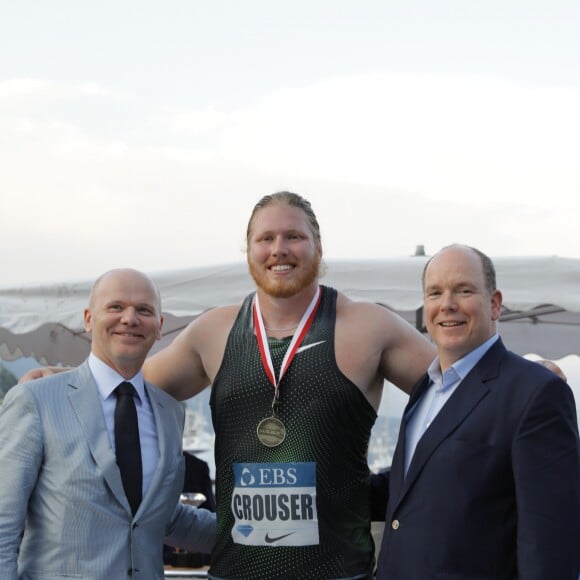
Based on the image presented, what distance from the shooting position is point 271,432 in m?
2.68

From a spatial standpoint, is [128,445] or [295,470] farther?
[295,470]

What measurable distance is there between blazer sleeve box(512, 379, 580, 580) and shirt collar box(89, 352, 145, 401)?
114 cm

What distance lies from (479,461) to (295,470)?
0.69 m

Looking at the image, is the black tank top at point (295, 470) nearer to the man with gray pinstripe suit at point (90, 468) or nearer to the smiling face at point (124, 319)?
the man with gray pinstripe suit at point (90, 468)

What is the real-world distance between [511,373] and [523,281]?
2.50 metres

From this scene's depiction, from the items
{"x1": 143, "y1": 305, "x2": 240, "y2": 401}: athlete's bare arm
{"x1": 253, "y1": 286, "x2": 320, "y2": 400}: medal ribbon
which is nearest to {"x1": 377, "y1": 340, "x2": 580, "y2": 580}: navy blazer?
{"x1": 253, "y1": 286, "x2": 320, "y2": 400}: medal ribbon

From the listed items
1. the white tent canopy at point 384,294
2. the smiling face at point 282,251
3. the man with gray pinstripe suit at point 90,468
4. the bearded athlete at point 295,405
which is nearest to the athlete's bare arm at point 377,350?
the bearded athlete at point 295,405

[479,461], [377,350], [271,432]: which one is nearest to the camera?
[479,461]

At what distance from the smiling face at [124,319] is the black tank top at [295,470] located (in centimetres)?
34

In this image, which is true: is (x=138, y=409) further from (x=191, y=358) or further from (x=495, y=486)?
(x=495, y=486)

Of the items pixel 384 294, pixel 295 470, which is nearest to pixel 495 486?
pixel 295 470

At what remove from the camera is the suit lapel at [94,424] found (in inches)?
92.9

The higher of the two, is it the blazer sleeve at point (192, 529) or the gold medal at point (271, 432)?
the gold medal at point (271, 432)

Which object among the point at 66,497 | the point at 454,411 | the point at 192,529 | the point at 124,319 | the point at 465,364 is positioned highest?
the point at 124,319
